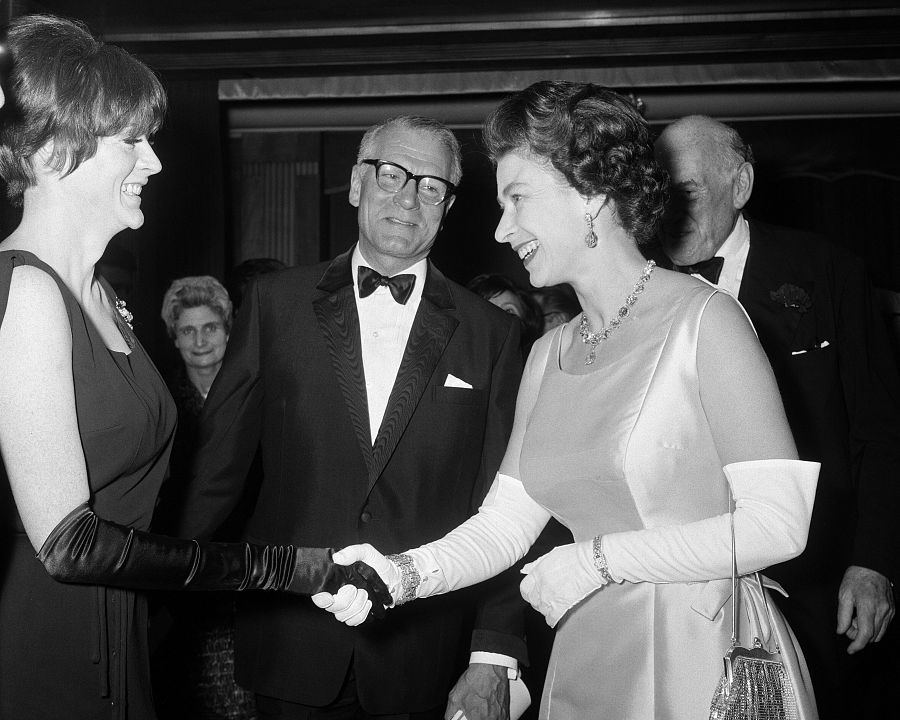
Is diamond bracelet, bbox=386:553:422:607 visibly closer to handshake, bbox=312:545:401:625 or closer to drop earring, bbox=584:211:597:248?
handshake, bbox=312:545:401:625

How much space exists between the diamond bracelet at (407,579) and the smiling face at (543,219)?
634mm

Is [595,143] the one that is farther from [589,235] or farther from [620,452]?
[620,452]

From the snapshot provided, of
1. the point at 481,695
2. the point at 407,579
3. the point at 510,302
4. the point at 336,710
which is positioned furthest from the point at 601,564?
the point at 510,302

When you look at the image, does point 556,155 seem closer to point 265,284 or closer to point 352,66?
point 265,284

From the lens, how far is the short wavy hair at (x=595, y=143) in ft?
5.77

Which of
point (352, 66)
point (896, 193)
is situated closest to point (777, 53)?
point (896, 193)

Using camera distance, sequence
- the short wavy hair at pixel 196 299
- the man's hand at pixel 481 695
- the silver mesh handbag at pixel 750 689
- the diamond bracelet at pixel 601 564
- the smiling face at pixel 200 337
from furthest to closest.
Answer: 1. the short wavy hair at pixel 196 299
2. the smiling face at pixel 200 337
3. the man's hand at pixel 481 695
4. the diamond bracelet at pixel 601 564
5. the silver mesh handbag at pixel 750 689

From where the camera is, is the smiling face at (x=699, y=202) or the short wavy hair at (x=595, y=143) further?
the smiling face at (x=699, y=202)

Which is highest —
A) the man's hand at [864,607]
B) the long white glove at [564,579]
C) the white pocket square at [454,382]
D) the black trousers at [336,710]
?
the white pocket square at [454,382]

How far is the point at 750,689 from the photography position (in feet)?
4.71

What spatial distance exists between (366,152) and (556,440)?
1222mm

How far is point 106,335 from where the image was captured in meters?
1.70

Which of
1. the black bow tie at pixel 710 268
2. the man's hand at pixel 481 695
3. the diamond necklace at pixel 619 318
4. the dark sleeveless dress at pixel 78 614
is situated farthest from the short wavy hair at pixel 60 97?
the black bow tie at pixel 710 268

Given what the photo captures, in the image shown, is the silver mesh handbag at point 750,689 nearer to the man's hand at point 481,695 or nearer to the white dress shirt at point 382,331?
the man's hand at point 481,695
